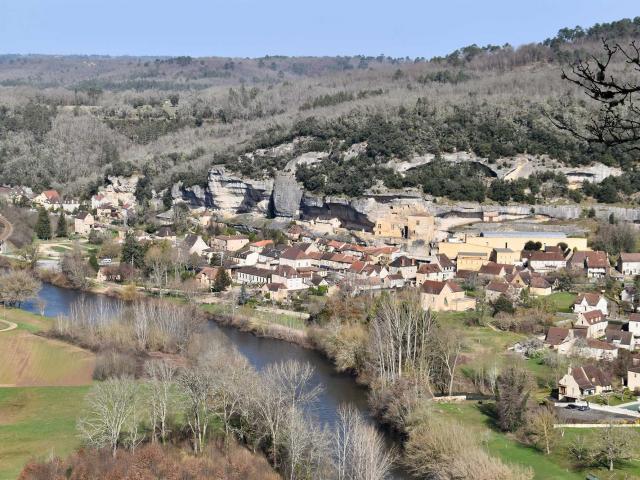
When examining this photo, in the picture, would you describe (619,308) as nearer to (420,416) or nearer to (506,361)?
(506,361)

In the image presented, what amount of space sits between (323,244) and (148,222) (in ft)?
38.6

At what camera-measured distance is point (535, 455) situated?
16.5m

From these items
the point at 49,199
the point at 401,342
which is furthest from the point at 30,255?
the point at 401,342

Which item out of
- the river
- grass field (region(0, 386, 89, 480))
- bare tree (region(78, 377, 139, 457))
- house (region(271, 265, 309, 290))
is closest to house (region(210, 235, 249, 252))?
house (region(271, 265, 309, 290))

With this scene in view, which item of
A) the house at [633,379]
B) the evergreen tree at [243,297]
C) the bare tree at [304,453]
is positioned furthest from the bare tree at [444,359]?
the evergreen tree at [243,297]

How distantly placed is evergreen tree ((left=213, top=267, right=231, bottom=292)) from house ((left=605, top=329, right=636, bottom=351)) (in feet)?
48.3

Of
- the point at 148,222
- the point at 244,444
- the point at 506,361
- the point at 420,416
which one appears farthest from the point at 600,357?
the point at 148,222

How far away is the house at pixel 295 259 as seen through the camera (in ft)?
114

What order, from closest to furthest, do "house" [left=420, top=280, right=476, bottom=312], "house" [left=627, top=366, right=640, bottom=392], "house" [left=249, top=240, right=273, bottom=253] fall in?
"house" [left=627, top=366, right=640, bottom=392] → "house" [left=420, top=280, right=476, bottom=312] → "house" [left=249, top=240, right=273, bottom=253]

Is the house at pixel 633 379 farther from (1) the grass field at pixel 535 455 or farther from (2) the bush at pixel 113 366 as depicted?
(2) the bush at pixel 113 366

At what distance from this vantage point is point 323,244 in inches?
1495

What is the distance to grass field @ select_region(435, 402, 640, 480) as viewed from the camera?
15398 mm

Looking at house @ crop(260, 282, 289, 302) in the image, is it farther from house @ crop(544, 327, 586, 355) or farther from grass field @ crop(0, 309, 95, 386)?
house @ crop(544, 327, 586, 355)

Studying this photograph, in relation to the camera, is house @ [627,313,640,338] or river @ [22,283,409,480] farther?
house @ [627,313,640,338]
